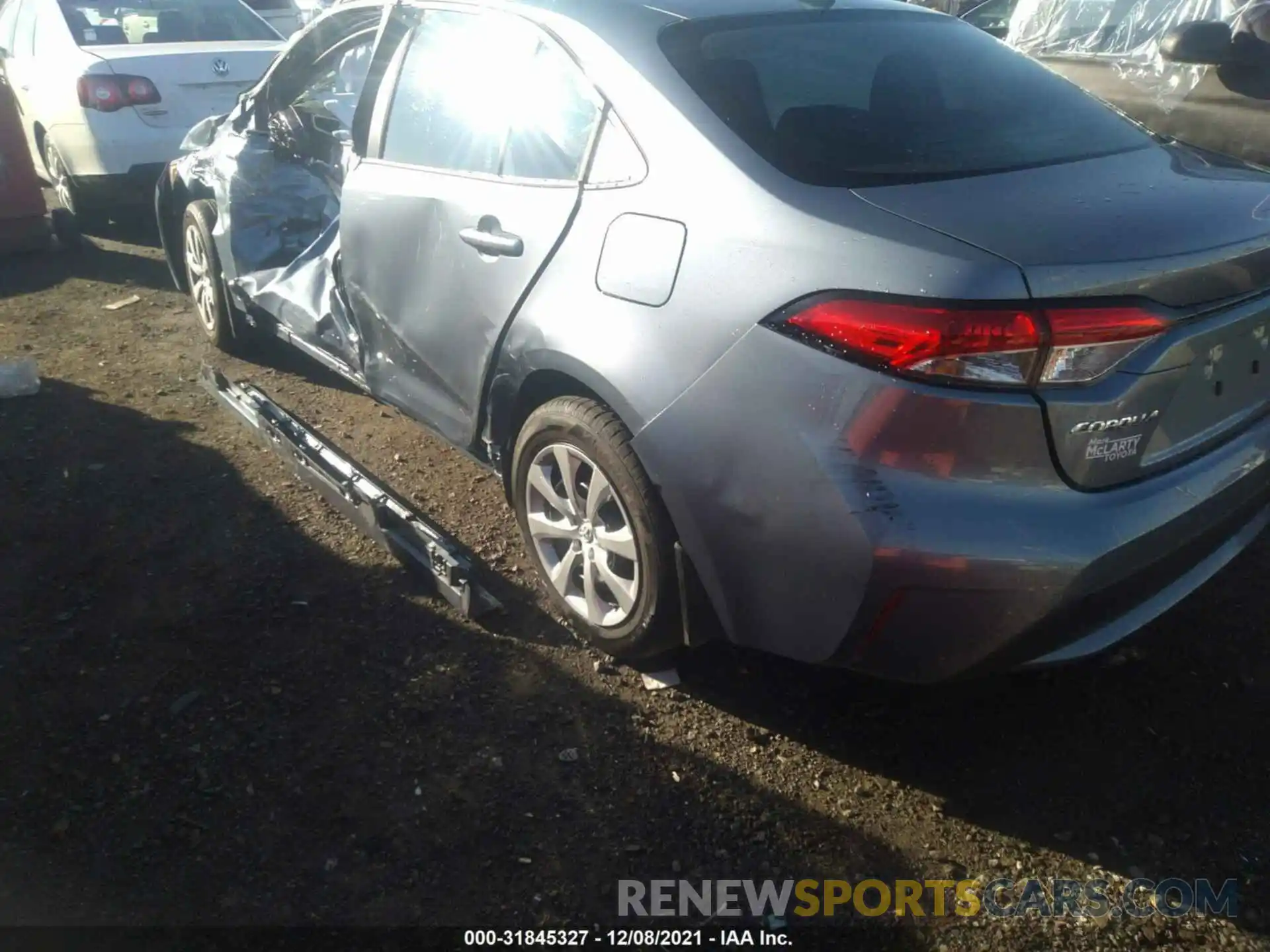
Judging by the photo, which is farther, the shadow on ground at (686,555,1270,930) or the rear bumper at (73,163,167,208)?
the rear bumper at (73,163,167,208)

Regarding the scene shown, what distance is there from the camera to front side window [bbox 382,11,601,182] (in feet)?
Answer: 9.41

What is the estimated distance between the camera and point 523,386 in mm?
2998

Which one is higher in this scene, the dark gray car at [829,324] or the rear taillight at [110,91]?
the dark gray car at [829,324]

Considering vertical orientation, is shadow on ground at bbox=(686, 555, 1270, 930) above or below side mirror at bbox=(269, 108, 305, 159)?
below

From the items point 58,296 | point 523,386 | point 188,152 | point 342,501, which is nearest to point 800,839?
point 523,386

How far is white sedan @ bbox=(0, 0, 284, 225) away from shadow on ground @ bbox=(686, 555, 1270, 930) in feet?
18.2

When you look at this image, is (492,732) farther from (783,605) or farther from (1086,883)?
(1086,883)

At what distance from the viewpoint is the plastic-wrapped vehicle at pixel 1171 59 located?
4512 millimetres

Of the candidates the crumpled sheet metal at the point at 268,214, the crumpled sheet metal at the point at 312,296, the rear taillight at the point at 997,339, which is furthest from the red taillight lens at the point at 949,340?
the crumpled sheet metal at the point at 268,214

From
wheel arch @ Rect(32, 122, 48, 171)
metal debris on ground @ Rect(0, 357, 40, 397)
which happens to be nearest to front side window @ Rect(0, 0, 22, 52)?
wheel arch @ Rect(32, 122, 48, 171)

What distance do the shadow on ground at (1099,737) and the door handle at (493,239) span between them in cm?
128

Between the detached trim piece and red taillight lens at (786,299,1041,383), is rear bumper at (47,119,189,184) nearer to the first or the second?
the detached trim piece

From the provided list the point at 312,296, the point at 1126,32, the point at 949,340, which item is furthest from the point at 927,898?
the point at 1126,32

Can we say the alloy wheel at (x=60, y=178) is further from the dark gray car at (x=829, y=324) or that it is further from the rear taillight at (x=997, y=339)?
the rear taillight at (x=997, y=339)
